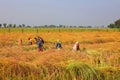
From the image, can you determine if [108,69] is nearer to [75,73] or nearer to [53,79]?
[75,73]

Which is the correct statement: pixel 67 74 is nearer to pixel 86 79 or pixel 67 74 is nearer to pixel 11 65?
pixel 86 79

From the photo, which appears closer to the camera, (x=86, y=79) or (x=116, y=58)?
(x=86, y=79)

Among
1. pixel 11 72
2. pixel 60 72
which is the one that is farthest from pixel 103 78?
pixel 11 72

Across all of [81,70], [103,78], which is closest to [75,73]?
[81,70]

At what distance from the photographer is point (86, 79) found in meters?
11.9

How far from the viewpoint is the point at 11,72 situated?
1155cm

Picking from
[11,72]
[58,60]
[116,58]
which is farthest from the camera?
[116,58]

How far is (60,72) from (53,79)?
41 cm

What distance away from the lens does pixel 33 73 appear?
11.7 m

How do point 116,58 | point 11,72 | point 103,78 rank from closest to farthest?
point 11,72 < point 103,78 < point 116,58

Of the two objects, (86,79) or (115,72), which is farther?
(115,72)

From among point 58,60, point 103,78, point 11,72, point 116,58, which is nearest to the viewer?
point 11,72

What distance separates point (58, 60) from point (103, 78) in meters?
2.36

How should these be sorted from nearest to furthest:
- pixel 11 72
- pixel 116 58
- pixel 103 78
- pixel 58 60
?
1. pixel 11 72
2. pixel 103 78
3. pixel 58 60
4. pixel 116 58
